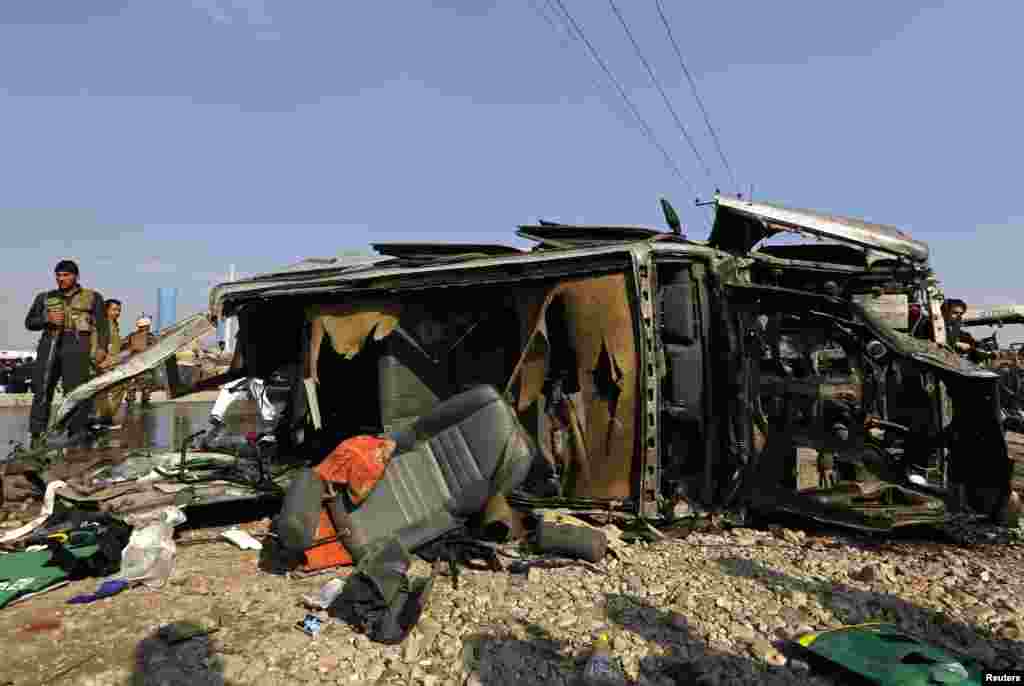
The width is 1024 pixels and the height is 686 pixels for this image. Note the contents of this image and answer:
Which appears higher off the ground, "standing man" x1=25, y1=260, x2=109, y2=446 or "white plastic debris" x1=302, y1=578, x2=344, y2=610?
"standing man" x1=25, y1=260, x2=109, y2=446

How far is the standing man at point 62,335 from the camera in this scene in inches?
265

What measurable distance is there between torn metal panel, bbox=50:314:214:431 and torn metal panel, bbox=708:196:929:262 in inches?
191

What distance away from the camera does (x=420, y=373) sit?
6.19m

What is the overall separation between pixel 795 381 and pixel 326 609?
3.75 metres

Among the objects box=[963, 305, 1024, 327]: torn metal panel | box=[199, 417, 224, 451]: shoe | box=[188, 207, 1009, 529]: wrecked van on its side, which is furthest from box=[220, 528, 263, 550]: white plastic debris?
box=[963, 305, 1024, 327]: torn metal panel

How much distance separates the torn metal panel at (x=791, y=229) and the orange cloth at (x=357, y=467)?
3.69 metres

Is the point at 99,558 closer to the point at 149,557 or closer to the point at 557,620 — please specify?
the point at 149,557

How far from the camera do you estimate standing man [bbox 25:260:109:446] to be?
674 centimetres

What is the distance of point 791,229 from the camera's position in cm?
551

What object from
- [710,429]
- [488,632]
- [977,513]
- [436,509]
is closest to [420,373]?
[436,509]

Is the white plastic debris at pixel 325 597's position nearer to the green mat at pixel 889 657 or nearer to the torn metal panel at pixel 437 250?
the green mat at pixel 889 657

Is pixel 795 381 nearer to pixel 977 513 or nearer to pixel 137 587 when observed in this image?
pixel 977 513

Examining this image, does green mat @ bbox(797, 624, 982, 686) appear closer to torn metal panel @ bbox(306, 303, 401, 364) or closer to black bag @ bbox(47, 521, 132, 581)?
black bag @ bbox(47, 521, 132, 581)

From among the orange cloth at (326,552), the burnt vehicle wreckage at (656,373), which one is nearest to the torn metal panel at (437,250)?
the burnt vehicle wreckage at (656,373)
